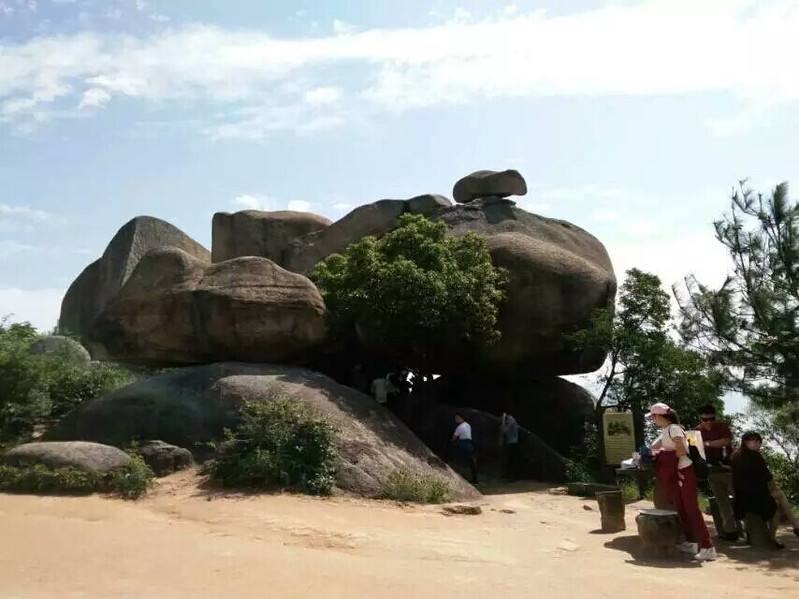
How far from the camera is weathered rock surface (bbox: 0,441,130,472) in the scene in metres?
11.6

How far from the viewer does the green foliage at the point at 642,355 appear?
18.5 meters

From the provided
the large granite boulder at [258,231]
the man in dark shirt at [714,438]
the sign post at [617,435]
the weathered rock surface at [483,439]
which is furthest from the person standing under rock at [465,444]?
the large granite boulder at [258,231]

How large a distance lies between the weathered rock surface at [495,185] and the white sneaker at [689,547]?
16.7 m

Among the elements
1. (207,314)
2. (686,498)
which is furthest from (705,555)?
(207,314)

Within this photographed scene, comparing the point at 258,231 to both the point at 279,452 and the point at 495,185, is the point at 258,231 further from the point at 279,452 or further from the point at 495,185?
the point at 279,452

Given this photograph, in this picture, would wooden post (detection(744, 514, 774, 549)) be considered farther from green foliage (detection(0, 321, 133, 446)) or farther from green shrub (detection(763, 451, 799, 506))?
green foliage (detection(0, 321, 133, 446))

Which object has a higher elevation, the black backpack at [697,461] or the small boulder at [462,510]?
the black backpack at [697,461]

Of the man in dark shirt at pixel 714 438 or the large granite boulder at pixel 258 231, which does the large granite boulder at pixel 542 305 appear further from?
the large granite boulder at pixel 258 231

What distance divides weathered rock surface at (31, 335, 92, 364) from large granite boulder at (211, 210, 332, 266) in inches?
290

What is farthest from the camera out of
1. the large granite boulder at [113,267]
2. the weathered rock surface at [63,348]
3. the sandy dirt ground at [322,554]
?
the large granite boulder at [113,267]

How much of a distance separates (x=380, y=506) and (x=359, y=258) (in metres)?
8.56

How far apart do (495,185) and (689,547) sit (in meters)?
16.9

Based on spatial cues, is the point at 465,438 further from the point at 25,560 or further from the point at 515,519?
the point at 25,560

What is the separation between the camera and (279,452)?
1254cm
